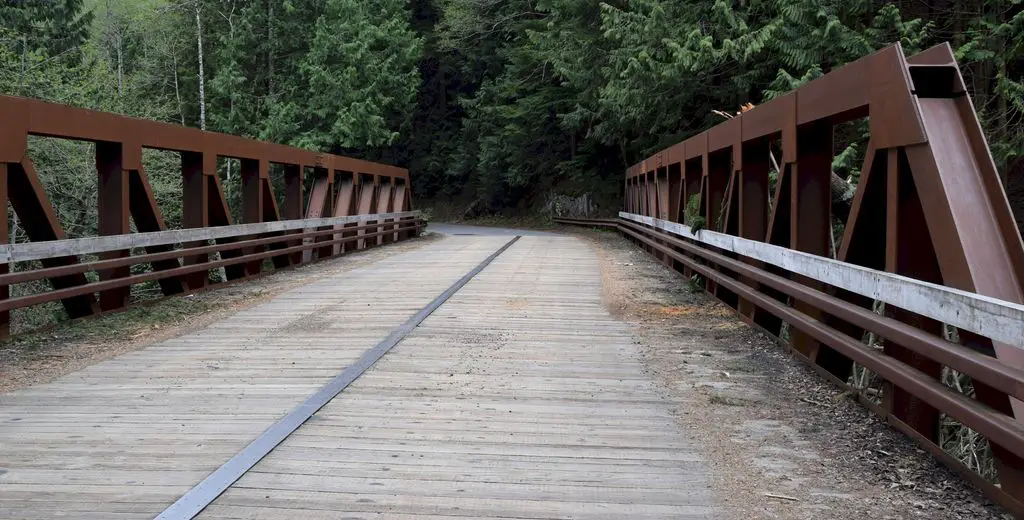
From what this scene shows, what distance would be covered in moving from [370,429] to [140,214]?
245 inches

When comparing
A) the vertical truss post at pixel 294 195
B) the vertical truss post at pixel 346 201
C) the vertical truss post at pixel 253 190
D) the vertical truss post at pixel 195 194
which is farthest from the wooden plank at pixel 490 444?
the vertical truss post at pixel 346 201

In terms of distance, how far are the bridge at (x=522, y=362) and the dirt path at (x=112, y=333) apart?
9.3 inches

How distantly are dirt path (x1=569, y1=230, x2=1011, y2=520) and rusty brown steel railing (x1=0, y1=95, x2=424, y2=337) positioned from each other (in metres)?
5.40

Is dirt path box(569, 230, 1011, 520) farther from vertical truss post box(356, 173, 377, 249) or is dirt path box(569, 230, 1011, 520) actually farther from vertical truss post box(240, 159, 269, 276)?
vertical truss post box(356, 173, 377, 249)

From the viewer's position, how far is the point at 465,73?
143ft

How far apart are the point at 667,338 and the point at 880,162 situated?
9.88ft

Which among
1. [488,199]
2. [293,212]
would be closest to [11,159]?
[293,212]

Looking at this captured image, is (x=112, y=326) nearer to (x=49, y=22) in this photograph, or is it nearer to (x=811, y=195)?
(x=811, y=195)

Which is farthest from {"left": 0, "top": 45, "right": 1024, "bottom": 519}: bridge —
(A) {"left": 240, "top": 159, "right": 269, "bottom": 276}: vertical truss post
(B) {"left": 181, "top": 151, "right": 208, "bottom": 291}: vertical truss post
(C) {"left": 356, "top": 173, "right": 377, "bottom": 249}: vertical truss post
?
(C) {"left": 356, "top": 173, "right": 377, "bottom": 249}: vertical truss post

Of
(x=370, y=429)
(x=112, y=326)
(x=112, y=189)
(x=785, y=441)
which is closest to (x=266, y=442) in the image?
(x=370, y=429)

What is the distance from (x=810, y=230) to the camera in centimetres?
668

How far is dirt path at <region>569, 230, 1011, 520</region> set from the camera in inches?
140

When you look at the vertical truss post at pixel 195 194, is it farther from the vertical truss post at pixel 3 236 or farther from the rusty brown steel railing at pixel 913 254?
the rusty brown steel railing at pixel 913 254

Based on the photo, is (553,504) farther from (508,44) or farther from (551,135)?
(508,44)
